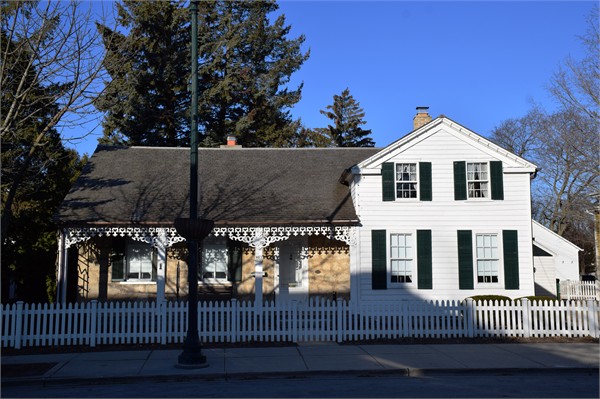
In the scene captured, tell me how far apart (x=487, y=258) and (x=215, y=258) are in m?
8.83

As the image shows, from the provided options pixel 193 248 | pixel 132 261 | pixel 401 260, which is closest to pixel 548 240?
pixel 401 260

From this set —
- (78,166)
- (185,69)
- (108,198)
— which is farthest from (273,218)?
(185,69)

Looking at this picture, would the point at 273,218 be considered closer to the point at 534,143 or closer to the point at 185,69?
the point at 185,69

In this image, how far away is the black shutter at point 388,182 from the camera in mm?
17859

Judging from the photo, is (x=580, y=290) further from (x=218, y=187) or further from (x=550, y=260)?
(x=218, y=187)

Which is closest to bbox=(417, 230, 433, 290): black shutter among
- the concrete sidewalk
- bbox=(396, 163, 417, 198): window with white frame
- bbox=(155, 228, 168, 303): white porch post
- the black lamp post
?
bbox=(396, 163, 417, 198): window with white frame

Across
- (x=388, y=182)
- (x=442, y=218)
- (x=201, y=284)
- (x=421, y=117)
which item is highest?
(x=421, y=117)

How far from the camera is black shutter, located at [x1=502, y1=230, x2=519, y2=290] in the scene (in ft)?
57.0

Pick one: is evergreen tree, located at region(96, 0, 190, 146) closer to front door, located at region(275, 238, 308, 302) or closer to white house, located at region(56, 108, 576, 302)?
white house, located at region(56, 108, 576, 302)

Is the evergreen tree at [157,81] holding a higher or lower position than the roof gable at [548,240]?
higher

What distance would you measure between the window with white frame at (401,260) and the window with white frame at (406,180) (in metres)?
1.42

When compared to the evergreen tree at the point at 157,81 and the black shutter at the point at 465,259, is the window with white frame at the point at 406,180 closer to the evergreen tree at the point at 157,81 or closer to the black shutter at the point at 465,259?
the black shutter at the point at 465,259

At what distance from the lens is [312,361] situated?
11.3 m

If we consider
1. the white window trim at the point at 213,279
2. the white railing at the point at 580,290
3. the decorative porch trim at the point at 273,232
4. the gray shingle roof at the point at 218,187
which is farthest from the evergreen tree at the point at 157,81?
the white railing at the point at 580,290
